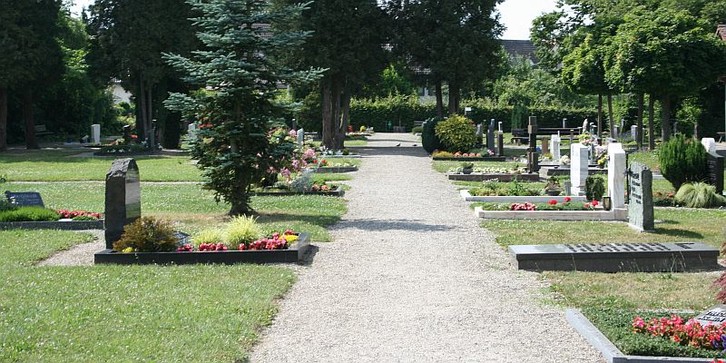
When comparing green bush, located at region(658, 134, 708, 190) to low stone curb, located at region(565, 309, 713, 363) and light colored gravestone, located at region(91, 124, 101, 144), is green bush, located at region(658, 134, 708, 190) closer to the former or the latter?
low stone curb, located at region(565, 309, 713, 363)

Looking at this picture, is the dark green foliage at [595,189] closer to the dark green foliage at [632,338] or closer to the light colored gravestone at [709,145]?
the light colored gravestone at [709,145]

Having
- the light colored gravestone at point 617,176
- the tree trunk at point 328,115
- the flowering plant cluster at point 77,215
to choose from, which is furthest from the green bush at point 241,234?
the tree trunk at point 328,115

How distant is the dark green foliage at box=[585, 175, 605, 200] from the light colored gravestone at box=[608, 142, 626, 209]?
151cm

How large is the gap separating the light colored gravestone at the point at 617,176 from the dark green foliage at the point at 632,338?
335 inches

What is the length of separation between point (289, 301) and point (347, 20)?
33609mm

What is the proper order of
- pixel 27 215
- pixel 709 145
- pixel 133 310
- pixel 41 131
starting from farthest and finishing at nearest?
1. pixel 41 131
2. pixel 709 145
3. pixel 27 215
4. pixel 133 310

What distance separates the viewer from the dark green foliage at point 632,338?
25.4 feet

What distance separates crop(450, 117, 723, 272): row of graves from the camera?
12.4 metres

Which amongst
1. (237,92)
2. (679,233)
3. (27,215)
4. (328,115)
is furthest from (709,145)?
(328,115)

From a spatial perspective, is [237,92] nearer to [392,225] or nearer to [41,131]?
[392,225]

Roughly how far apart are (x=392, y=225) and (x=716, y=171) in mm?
8620

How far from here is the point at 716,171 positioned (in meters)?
21.4

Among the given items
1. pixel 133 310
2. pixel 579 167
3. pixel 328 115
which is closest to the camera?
pixel 133 310

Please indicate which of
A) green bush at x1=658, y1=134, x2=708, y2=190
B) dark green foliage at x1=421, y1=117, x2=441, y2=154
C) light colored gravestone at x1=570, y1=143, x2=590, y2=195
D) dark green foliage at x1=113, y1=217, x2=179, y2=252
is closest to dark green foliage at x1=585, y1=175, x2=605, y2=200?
light colored gravestone at x1=570, y1=143, x2=590, y2=195
